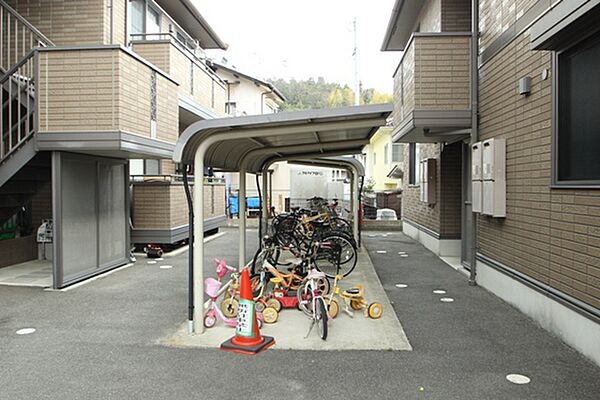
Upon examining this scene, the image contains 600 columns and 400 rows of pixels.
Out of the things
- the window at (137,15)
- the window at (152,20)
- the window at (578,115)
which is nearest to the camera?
the window at (578,115)

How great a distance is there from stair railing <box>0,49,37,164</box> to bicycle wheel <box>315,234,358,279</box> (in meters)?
4.87

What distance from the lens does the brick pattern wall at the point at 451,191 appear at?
407 inches

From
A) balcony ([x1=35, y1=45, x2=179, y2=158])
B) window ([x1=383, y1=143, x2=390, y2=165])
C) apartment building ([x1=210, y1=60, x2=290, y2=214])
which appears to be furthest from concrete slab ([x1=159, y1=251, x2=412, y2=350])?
window ([x1=383, y1=143, x2=390, y2=165])

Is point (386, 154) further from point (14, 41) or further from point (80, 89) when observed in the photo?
point (80, 89)

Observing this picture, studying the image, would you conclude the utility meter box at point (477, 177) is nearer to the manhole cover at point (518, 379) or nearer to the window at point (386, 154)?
the manhole cover at point (518, 379)

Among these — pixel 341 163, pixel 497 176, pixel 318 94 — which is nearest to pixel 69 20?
pixel 341 163

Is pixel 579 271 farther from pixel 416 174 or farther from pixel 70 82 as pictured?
pixel 416 174

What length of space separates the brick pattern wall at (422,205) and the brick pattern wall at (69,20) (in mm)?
7323

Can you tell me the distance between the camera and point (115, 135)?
23.8 feet

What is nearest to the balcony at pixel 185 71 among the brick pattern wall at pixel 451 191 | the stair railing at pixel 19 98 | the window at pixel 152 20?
the window at pixel 152 20

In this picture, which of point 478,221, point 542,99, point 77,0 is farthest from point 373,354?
point 77,0

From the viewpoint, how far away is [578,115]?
470cm

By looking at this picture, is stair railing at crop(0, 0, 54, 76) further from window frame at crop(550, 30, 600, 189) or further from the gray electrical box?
window frame at crop(550, 30, 600, 189)

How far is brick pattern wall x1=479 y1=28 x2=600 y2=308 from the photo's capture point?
4.44 metres
